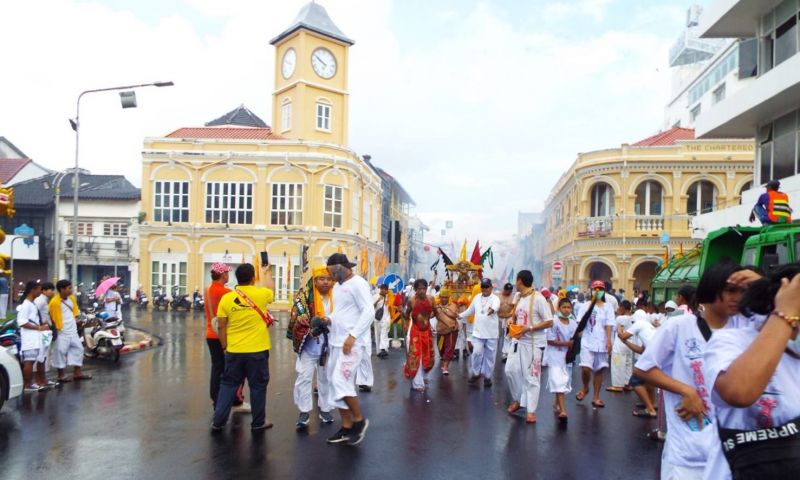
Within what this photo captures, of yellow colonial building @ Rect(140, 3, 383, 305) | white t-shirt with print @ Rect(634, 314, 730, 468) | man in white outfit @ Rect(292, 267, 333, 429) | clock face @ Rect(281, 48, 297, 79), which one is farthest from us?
clock face @ Rect(281, 48, 297, 79)

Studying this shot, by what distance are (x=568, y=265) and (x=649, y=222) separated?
6.62 metres

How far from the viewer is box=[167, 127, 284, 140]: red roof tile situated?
40553mm

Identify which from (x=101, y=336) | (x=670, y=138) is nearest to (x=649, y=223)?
(x=670, y=138)

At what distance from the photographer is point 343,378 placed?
22.3 ft

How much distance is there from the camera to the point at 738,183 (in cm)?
3209

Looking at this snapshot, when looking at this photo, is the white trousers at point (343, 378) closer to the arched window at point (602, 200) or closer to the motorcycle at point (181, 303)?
the motorcycle at point (181, 303)

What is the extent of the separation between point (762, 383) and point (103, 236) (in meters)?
42.4

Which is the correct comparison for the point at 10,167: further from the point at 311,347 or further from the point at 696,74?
the point at 696,74

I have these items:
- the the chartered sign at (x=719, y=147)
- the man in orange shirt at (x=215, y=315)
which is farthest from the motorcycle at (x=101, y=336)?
the the chartered sign at (x=719, y=147)

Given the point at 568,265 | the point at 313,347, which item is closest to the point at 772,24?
the point at 313,347

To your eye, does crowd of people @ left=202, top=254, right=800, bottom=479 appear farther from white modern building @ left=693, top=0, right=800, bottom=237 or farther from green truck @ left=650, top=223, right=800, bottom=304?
white modern building @ left=693, top=0, right=800, bottom=237

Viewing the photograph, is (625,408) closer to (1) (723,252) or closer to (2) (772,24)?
(1) (723,252)

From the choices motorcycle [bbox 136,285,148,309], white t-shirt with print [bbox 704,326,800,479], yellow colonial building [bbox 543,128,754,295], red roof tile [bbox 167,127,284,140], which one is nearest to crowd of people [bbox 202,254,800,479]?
white t-shirt with print [bbox 704,326,800,479]

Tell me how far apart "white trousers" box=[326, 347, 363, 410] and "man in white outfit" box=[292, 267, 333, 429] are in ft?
1.80
